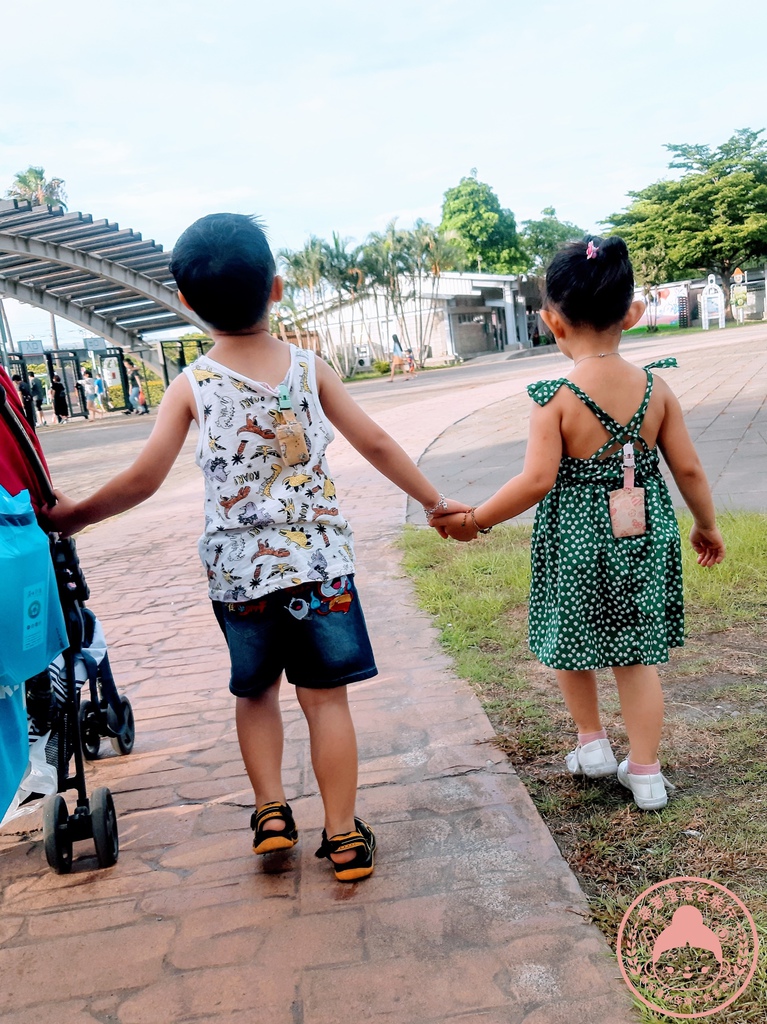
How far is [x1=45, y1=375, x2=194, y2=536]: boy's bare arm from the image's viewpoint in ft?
6.73

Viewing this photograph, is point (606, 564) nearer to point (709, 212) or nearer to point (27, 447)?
point (27, 447)

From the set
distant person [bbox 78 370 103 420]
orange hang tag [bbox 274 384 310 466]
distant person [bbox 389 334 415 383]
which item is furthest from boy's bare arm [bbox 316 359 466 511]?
distant person [bbox 389 334 415 383]

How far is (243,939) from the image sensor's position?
1876 millimetres

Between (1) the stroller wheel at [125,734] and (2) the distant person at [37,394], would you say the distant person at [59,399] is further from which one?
(1) the stroller wheel at [125,734]

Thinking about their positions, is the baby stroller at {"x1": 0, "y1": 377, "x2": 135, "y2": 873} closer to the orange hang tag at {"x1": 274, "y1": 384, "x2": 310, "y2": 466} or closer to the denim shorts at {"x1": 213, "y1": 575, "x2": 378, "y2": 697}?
the denim shorts at {"x1": 213, "y1": 575, "x2": 378, "y2": 697}

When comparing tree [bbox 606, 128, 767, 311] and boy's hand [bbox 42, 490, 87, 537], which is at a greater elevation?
tree [bbox 606, 128, 767, 311]

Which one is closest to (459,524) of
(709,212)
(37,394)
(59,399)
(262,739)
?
(262,739)

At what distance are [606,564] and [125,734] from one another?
5.62 ft

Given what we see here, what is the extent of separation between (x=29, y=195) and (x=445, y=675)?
55.8 meters

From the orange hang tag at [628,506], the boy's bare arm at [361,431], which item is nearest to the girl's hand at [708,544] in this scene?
the orange hang tag at [628,506]

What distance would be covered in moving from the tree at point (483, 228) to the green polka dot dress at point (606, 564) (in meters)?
61.1

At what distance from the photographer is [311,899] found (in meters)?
1.99

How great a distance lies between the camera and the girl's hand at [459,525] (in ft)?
8.22

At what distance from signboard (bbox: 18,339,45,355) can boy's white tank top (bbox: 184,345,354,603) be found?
86.6 ft
